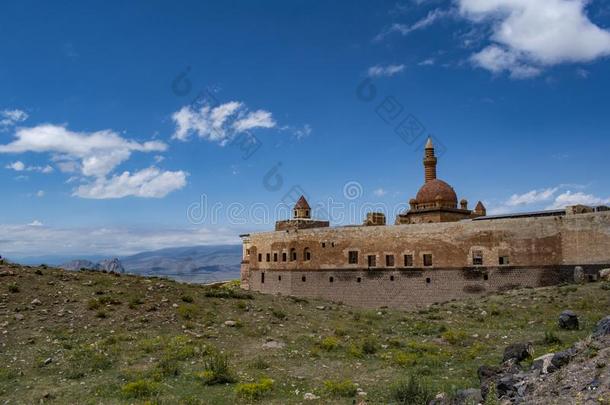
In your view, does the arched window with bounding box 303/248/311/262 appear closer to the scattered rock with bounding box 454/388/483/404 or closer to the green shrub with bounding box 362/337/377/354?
the green shrub with bounding box 362/337/377/354

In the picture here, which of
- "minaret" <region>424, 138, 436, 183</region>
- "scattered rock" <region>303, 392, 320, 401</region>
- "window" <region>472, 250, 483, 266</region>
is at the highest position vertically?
"minaret" <region>424, 138, 436, 183</region>

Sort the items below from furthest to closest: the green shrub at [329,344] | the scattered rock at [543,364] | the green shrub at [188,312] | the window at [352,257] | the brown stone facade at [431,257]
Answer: the window at [352,257]
the brown stone facade at [431,257]
the green shrub at [188,312]
the green shrub at [329,344]
the scattered rock at [543,364]

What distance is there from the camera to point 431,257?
3591 cm

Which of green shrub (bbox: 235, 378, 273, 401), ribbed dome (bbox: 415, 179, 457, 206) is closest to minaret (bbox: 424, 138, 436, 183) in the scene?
ribbed dome (bbox: 415, 179, 457, 206)

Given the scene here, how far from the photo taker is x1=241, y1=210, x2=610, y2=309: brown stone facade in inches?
1232

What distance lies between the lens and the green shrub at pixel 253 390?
469 inches

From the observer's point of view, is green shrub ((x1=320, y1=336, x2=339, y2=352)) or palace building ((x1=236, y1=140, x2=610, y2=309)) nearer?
green shrub ((x1=320, y1=336, x2=339, y2=352))

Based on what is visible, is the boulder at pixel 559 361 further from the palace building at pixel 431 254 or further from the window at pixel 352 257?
the window at pixel 352 257

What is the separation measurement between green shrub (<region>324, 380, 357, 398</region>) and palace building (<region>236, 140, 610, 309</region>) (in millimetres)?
23876

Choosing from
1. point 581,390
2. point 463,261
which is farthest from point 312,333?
point 463,261

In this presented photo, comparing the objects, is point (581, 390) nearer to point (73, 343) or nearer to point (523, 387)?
point (523, 387)

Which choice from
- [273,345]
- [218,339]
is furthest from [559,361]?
[218,339]

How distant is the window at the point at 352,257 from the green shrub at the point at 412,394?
27679 mm

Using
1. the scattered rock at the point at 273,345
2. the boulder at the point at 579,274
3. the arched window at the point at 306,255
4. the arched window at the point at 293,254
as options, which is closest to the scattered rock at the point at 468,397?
the scattered rock at the point at 273,345
